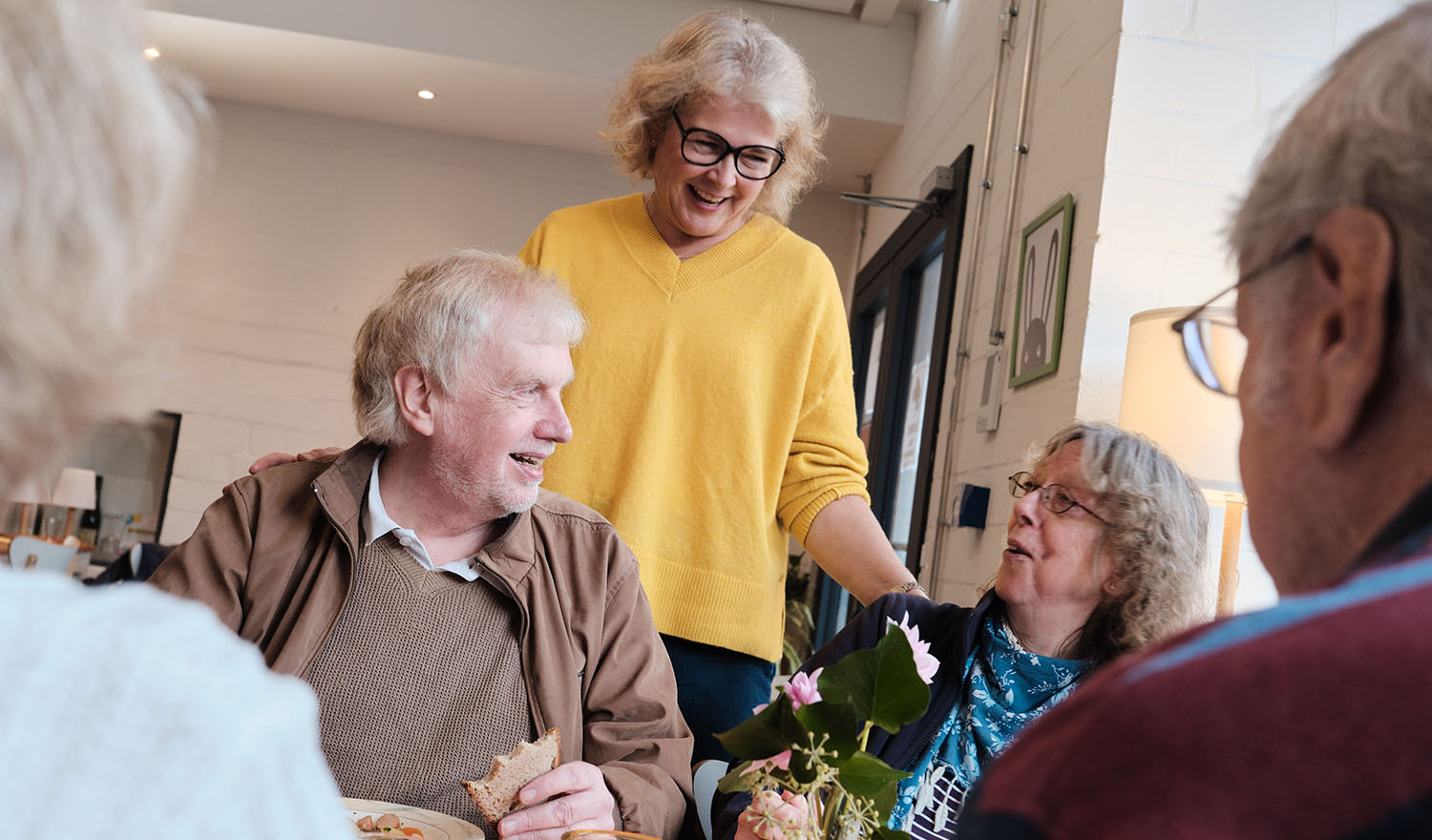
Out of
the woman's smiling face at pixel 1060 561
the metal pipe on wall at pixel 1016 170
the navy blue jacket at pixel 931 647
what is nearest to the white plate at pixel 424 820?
the navy blue jacket at pixel 931 647

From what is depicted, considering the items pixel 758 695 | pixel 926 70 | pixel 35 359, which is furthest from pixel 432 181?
pixel 35 359

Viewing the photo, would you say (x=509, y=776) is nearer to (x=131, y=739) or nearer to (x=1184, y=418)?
(x=131, y=739)

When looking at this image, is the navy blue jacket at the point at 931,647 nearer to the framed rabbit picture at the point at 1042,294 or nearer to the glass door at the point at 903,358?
the framed rabbit picture at the point at 1042,294

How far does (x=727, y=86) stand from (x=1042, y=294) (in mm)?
1210

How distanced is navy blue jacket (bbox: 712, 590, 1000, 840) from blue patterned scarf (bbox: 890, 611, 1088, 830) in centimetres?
2

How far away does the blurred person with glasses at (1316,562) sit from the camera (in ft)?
1.17

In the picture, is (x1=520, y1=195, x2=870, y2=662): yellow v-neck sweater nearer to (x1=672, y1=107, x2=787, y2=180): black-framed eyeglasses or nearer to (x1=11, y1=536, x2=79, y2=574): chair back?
(x1=672, y1=107, x2=787, y2=180): black-framed eyeglasses

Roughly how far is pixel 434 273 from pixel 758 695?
2.66 feet

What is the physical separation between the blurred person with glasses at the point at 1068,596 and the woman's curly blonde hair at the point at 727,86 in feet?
2.14

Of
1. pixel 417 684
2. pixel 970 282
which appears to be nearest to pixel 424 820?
pixel 417 684

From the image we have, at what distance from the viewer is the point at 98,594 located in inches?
17.6

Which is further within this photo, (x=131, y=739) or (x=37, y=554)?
(x=37, y=554)

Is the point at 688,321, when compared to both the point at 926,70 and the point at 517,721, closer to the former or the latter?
the point at 517,721

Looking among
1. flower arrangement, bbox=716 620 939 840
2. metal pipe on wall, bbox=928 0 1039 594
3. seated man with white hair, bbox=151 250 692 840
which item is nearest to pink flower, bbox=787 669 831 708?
flower arrangement, bbox=716 620 939 840
